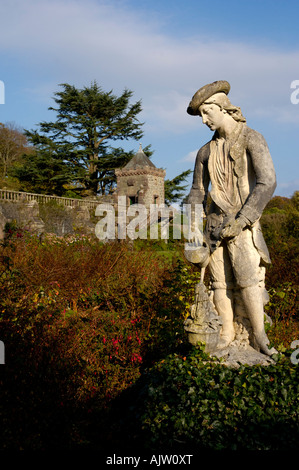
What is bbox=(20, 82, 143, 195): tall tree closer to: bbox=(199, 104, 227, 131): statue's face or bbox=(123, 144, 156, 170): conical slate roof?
bbox=(123, 144, 156, 170): conical slate roof

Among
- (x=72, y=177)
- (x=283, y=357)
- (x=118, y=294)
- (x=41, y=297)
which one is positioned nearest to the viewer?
(x=283, y=357)

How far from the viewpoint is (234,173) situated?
345cm

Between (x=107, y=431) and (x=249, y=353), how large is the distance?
4.68 ft

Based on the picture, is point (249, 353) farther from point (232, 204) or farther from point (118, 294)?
point (118, 294)

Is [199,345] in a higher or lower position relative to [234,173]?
lower

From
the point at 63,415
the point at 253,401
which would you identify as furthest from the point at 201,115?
the point at 63,415

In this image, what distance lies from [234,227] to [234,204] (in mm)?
323

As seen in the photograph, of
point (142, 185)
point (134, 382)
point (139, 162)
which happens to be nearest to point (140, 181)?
point (142, 185)

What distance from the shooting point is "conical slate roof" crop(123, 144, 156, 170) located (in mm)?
33844

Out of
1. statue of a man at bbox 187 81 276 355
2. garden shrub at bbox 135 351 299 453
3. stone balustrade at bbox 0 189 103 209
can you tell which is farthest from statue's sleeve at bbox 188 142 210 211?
stone balustrade at bbox 0 189 103 209

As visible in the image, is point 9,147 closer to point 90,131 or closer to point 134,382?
point 90,131

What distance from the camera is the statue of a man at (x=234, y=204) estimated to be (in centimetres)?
330

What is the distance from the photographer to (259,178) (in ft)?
10.8

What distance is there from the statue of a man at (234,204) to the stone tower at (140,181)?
97.4 feet
